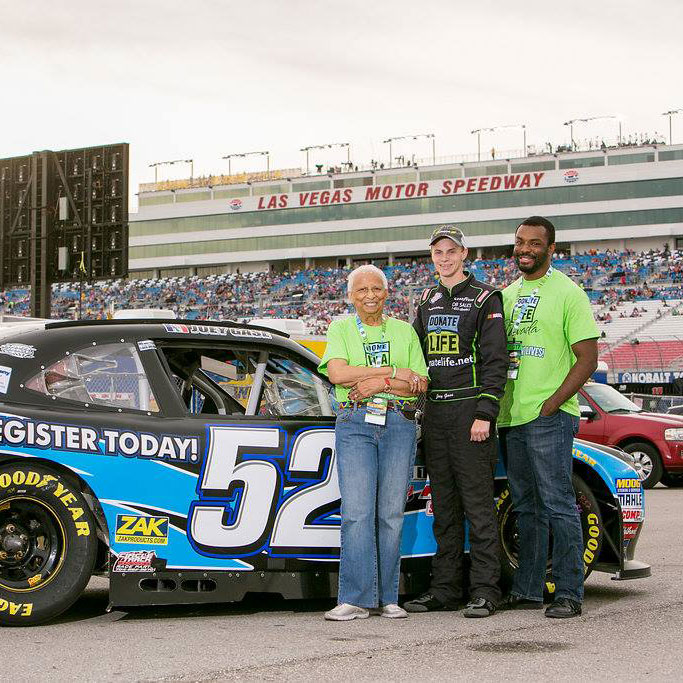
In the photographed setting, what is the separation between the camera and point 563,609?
550 cm

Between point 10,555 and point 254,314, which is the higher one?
point 254,314

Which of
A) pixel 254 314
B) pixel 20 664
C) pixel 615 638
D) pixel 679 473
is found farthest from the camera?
pixel 254 314

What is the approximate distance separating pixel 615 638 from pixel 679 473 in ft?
37.2

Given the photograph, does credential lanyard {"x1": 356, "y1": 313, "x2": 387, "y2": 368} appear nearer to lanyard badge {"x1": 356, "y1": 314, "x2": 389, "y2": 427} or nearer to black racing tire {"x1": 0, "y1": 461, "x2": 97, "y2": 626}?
lanyard badge {"x1": 356, "y1": 314, "x2": 389, "y2": 427}

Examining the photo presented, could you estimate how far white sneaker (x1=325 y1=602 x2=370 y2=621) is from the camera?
5.38 metres

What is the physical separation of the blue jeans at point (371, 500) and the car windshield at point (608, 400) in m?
9.89

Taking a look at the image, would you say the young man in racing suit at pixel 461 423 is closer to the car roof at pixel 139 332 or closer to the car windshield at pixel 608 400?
the car roof at pixel 139 332

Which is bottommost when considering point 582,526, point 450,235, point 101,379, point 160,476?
point 582,526

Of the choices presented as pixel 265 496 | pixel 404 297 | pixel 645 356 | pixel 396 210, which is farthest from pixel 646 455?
pixel 396 210

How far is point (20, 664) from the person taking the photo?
4.29 meters

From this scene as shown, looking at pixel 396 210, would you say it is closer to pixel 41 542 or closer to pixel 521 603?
pixel 521 603

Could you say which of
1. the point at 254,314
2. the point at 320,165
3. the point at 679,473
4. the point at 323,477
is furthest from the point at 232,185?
the point at 323,477

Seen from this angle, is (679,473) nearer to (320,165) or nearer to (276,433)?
(276,433)

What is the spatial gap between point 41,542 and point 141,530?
1.59 ft
